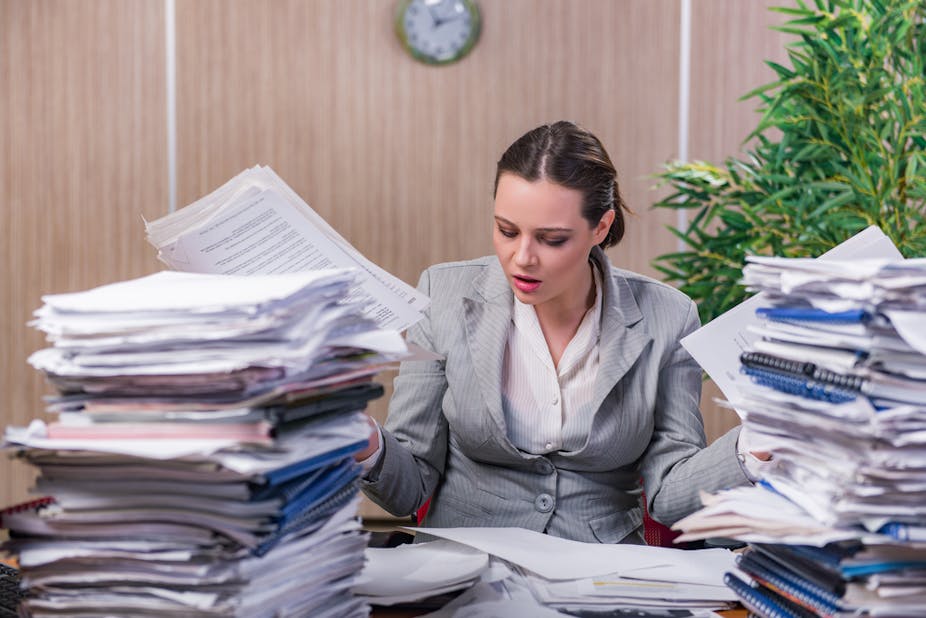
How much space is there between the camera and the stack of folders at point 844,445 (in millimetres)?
797

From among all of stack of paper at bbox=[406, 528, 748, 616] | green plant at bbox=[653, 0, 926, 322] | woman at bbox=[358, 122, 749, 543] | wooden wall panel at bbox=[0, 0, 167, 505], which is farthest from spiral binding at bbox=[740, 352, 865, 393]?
wooden wall panel at bbox=[0, 0, 167, 505]

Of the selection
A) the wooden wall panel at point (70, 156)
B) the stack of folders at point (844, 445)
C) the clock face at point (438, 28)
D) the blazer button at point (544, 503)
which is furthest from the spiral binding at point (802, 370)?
the wooden wall panel at point (70, 156)

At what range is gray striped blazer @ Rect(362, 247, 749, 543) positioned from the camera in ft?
5.56

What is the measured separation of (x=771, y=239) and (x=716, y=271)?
188 millimetres

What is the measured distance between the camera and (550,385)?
5.84ft

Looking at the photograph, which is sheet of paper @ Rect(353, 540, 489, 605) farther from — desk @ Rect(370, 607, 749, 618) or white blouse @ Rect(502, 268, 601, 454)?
white blouse @ Rect(502, 268, 601, 454)

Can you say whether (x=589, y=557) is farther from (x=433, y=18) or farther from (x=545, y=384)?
(x=433, y=18)

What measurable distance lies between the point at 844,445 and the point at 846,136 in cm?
215

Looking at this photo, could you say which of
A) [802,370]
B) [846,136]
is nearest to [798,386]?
[802,370]

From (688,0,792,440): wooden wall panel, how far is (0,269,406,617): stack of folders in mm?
3574

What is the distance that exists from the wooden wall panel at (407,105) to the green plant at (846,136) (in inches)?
53.8

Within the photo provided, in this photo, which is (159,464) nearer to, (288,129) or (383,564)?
(383,564)

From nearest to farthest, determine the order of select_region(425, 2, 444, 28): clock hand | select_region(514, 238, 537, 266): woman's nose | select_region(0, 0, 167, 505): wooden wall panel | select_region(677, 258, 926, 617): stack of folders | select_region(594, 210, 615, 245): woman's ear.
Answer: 1. select_region(677, 258, 926, 617): stack of folders
2. select_region(514, 238, 537, 266): woman's nose
3. select_region(594, 210, 615, 245): woman's ear
4. select_region(425, 2, 444, 28): clock hand
5. select_region(0, 0, 167, 505): wooden wall panel

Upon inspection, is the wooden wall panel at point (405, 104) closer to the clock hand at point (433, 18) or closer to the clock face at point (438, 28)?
the clock face at point (438, 28)
